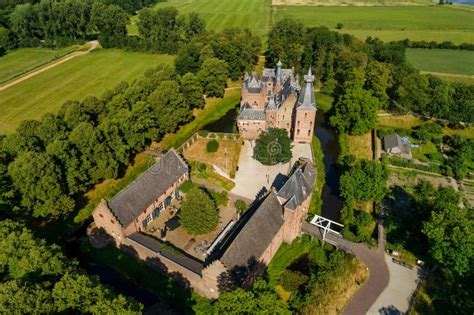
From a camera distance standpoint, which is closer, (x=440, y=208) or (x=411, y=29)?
(x=440, y=208)

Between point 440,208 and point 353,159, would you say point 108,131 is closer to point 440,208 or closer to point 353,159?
point 353,159

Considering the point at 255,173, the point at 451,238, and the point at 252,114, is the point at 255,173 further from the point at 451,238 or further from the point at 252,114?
the point at 451,238

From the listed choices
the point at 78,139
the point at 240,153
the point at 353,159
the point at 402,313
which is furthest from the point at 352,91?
the point at 78,139

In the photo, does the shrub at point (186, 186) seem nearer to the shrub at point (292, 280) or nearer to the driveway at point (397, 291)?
the shrub at point (292, 280)

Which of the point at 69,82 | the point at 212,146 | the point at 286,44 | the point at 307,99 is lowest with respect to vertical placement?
the point at 212,146

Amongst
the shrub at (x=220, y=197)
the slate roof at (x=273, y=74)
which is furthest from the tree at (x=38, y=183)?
the slate roof at (x=273, y=74)

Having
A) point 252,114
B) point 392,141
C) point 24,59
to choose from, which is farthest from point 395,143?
point 24,59
